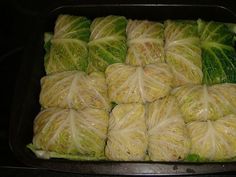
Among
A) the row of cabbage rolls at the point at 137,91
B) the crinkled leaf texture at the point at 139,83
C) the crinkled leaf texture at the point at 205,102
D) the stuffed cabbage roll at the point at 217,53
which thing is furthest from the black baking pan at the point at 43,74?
the crinkled leaf texture at the point at 139,83

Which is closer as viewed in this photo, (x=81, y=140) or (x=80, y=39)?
(x=81, y=140)

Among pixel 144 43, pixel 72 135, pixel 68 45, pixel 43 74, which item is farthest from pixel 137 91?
pixel 43 74

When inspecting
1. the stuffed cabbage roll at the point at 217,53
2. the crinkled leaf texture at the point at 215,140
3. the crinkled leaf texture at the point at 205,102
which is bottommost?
the crinkled leaf texture at the point at 215,140

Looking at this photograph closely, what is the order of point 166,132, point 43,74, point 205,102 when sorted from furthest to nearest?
point 43,74
point 205,102
point 166,132

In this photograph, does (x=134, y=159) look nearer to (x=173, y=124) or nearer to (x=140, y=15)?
(x=173, y=124)

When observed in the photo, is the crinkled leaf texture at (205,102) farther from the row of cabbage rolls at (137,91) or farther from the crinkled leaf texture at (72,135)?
the crinkled leaf texture at (72,135)

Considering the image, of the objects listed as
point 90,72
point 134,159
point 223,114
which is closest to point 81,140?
point 134,159

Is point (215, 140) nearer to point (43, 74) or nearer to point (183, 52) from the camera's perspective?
point (183, 52)
